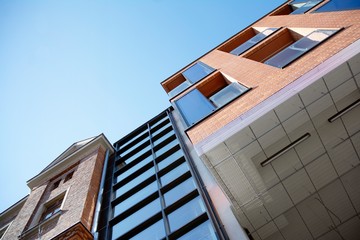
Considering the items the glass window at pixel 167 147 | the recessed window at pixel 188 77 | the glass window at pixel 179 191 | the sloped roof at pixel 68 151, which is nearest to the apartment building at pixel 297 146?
the glass window at pixel 179 191

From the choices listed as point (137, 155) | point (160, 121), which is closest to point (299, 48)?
point (137, 155)

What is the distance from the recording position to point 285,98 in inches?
251

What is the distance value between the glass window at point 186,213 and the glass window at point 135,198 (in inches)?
76.5

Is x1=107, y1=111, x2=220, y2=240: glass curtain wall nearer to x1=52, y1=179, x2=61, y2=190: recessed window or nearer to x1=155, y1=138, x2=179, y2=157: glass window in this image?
x1=155, y1=138, x2=179, y2=157: glass window

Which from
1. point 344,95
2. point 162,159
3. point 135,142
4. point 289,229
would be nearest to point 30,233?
point 162,159

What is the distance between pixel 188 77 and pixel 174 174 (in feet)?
20.2

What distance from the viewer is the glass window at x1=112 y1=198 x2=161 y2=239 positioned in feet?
29.0

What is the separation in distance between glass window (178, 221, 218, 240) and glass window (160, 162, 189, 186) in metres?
2.81

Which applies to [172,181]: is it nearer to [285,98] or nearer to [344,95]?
[285,98]

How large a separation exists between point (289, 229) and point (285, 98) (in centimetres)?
345

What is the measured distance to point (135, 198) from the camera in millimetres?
10359

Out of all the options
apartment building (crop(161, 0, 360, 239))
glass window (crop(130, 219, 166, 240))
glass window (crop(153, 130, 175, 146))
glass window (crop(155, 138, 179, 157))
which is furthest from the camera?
glass window (crop(153, 130, 175, 146))

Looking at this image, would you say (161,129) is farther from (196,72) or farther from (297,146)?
(297,146)

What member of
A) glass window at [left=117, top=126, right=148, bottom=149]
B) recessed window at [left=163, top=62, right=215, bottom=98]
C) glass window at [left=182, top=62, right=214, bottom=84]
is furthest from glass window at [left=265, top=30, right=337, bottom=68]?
glass window at [left=117, top=126, right=148, bottom=149]
